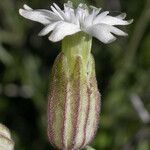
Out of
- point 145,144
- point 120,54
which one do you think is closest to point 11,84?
point 120,54

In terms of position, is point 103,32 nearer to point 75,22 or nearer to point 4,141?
point 75,22

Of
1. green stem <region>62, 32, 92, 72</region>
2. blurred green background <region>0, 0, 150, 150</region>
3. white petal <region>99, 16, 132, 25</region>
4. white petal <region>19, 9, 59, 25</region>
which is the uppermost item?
white petal <region>19, 9, 59, 25</region>

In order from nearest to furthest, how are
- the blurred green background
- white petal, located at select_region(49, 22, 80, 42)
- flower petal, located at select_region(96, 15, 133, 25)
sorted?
white petal, located at select_region(49, 22, 80, 42) < flower petal, located at select_region(96, 15, 133, 25) < the blurred green background

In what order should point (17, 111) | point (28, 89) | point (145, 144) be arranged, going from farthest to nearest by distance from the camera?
point (17, 111)
point (28, 89)
point (145, 144)

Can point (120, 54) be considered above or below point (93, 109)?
below

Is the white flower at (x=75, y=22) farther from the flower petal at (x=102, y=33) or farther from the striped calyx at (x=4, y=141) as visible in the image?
the striped calyx at (x=4, y=141)

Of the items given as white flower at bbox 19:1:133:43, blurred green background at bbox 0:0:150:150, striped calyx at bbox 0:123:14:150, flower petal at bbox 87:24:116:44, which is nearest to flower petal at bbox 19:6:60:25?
white flower at bbox 19:1:133:43

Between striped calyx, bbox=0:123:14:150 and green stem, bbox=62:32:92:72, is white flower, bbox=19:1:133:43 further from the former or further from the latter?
striped calyx, bbox=0:123:14:150

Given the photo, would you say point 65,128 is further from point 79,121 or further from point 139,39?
point 139,39
